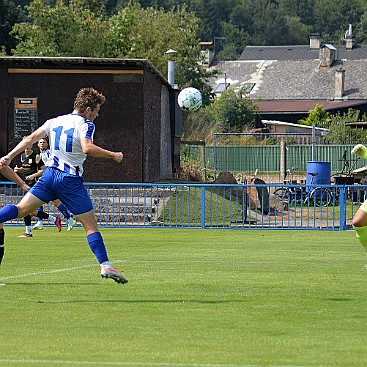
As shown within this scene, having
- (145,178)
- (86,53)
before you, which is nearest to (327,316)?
(145,178)

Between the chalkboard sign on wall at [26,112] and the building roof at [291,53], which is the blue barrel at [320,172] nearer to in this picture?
the chalkboard sign on wall at [26,112]

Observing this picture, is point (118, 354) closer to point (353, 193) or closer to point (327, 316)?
point (327, 316)

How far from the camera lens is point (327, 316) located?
9.39 m

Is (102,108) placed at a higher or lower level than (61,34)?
lower

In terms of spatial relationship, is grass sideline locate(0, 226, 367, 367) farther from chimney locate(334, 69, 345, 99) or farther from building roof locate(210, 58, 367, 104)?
building roof locate(210, 58, 367, 104)

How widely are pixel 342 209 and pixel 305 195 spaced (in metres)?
1.89

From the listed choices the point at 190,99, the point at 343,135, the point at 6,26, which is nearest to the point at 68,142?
the point at 190,99

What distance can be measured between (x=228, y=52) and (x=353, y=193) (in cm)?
14505

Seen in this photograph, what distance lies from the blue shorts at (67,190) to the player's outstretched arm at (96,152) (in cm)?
44

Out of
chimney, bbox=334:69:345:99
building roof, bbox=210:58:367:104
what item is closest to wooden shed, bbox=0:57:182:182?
building roof, bbox=210:58:367:104

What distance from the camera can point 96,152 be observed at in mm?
11000

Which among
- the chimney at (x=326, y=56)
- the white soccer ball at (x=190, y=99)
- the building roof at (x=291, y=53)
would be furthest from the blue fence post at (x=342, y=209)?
the building roof at (x=291, y=53)

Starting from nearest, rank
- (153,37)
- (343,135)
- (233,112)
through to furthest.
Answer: (343,135) → (153,37) → (233,112)

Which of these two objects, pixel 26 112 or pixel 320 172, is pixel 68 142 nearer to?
pixel 26 112
